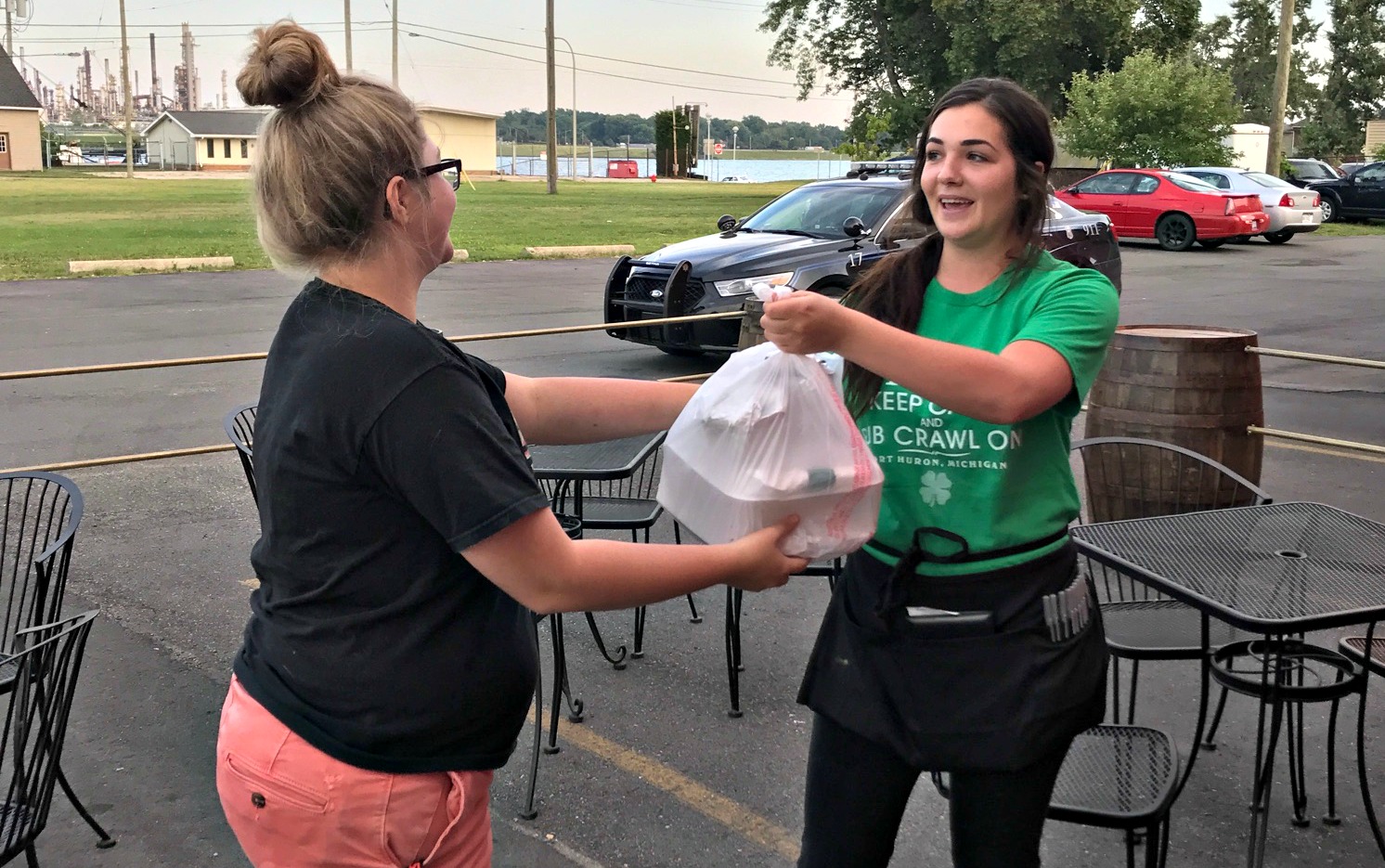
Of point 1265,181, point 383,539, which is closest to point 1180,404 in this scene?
point 383,539

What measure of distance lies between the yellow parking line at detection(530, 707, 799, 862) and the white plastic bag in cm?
162

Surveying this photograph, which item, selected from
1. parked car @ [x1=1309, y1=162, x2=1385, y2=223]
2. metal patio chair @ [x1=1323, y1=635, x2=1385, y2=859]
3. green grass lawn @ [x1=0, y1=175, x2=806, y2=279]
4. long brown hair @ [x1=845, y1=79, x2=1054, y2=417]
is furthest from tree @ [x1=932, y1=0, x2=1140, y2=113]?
long brown hair @ [x1=845, y1=79, x2=1054, y2=417]

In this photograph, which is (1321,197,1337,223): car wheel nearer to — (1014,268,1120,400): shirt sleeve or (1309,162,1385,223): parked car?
(1309,162,1385,223): parked car

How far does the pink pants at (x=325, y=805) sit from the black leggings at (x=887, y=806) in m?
0.67

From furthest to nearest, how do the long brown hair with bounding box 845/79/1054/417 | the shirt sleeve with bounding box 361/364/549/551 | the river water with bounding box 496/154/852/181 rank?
the river water with bounding box 496/154/852/181 → the long brown hair with bounding box 845/79/1054/417 → the shirt sleeve with bounding box 361/364/549/551

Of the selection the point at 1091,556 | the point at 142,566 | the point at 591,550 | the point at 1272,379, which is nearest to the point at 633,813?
the point at 1091,556

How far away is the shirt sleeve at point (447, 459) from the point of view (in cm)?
153

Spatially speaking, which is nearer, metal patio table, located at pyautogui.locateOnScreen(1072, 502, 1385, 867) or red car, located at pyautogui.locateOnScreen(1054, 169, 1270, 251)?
metal patio table, located at pyautogui.locateOnScreen(1072, 502, 1385, 867)

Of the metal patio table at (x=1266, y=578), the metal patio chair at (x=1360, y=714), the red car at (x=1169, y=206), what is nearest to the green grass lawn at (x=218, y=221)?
the red car at (x=1169, y=206)

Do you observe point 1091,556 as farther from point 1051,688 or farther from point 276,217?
Answer: point 276,217

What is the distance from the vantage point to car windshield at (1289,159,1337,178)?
110ft

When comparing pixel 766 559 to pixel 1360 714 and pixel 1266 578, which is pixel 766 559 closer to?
pixel 1266 578

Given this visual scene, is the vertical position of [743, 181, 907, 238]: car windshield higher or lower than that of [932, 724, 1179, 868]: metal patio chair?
higher

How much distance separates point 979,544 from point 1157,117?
1346 inches
